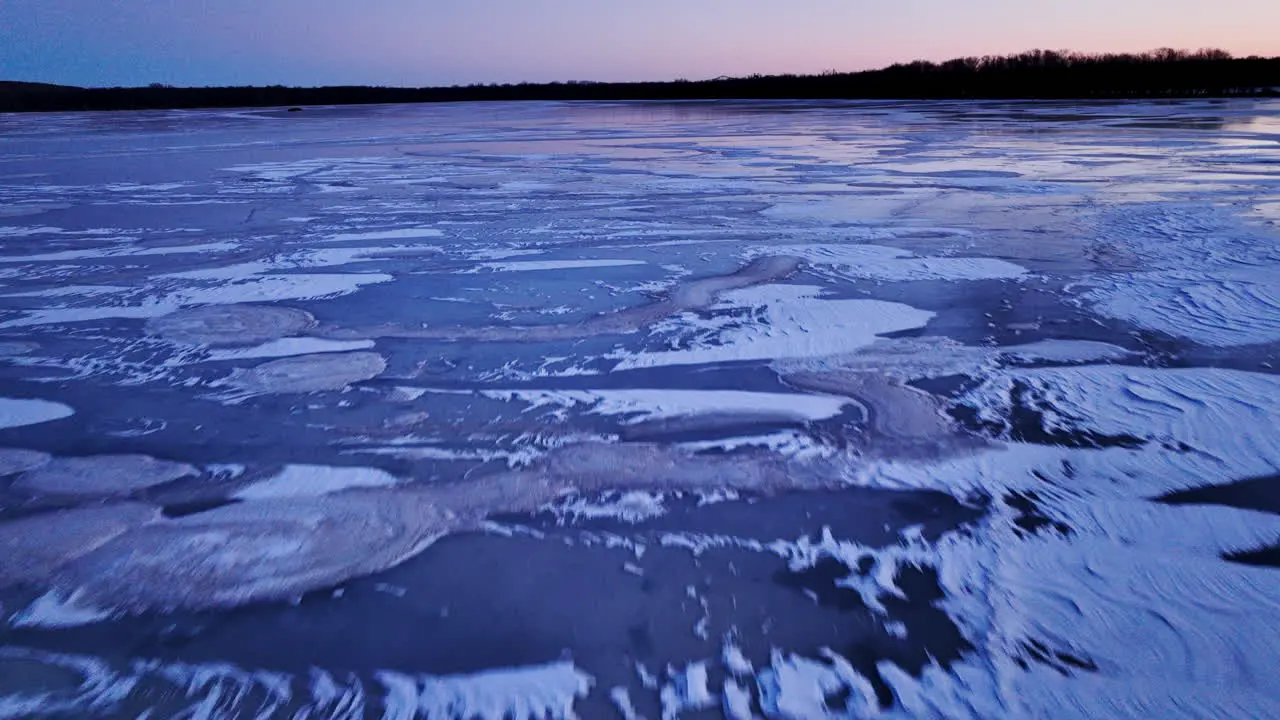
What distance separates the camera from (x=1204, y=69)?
3603 cm

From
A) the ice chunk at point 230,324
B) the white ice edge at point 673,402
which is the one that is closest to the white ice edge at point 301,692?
the white ice edge at point 673,402

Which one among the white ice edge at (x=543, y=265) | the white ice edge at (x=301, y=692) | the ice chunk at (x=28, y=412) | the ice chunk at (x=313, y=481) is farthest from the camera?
the white ice edge at (x=543, y=265)

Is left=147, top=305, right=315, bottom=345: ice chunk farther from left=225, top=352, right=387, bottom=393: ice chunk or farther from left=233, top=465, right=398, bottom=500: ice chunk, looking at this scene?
left=233, top=465, right=398, bottom=500: ice chunk

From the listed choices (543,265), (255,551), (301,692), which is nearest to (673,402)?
(255,551)

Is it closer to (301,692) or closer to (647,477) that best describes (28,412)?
(301,692)

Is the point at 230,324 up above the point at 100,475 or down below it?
above

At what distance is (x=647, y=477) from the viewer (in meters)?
1.86

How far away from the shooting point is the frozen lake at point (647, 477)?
1272 mm

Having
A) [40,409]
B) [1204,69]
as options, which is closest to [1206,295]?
[40,409]

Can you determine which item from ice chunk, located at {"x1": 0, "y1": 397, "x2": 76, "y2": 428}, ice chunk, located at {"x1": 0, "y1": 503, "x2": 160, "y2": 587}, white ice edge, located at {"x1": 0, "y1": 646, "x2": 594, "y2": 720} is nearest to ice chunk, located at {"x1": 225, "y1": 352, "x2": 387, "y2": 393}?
ice chunk, located at {"x1": 0, "y1": 397, "x2": 76, "y2": 428}

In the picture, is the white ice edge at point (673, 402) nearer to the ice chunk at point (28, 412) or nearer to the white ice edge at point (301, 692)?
the white ice edge at point (301, 692)

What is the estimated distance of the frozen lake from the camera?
1.27m

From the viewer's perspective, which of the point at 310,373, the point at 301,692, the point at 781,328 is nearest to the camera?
the point at 301,692

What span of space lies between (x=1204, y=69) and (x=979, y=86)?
10.1 m
